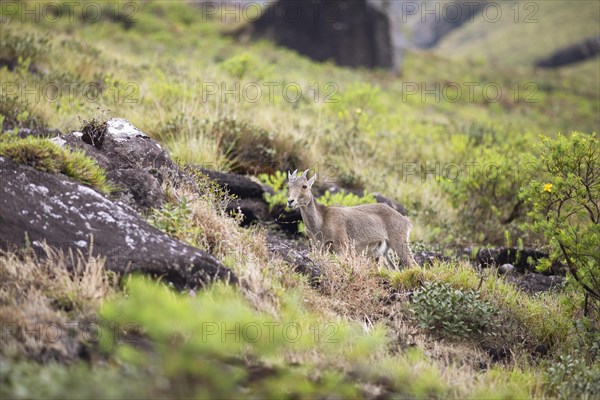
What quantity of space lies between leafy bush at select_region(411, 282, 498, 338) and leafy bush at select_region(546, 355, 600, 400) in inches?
38.2

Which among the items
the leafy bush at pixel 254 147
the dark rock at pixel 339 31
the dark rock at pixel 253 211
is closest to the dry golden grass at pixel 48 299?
the dark rock at pixel 253 211

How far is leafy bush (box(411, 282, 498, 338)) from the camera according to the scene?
6449 mm

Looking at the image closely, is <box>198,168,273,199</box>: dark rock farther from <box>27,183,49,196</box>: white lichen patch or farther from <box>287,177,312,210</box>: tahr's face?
<box>27,183,49,196</box>: white lichen patch

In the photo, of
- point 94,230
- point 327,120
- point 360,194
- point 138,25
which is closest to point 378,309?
point 94,230

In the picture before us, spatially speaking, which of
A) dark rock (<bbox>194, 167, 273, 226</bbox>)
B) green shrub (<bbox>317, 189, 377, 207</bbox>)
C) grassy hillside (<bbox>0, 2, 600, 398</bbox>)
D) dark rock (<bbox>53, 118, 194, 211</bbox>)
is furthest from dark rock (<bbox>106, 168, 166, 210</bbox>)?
green shrub (<bbox>317, 189, 377, 207</bbox>)

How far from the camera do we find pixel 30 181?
584cm

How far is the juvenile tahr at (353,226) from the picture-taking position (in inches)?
335

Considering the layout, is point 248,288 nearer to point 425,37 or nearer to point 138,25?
point 138,25

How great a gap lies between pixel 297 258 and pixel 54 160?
3.16 metres

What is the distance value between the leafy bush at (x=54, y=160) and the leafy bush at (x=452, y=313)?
3.84m

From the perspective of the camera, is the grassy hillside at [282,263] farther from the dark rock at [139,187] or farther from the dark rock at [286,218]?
the dark rock at [286,218]

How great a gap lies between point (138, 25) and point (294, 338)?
26.0m

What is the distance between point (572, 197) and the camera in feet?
23.3

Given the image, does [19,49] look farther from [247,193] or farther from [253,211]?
[253,211]
